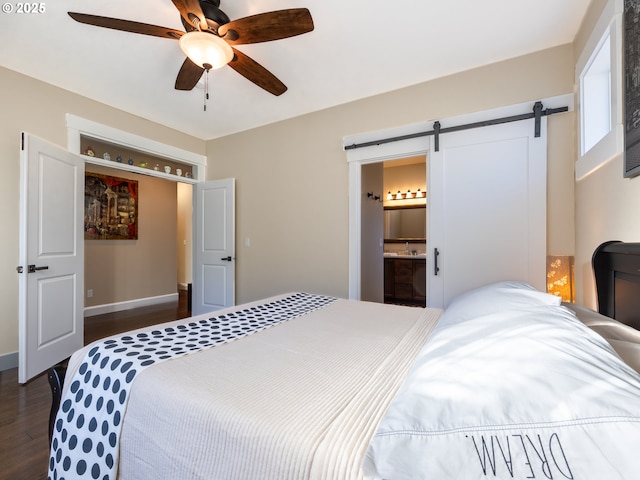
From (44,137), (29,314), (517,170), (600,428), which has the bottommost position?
(29,314)

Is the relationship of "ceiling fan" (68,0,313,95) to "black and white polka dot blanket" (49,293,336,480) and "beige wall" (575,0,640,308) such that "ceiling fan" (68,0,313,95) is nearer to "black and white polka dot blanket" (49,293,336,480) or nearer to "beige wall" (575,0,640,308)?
"black and white polka dot blanket" (49,293,336,480)

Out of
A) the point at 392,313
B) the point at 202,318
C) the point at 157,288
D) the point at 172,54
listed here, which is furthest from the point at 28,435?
the point at 157,288

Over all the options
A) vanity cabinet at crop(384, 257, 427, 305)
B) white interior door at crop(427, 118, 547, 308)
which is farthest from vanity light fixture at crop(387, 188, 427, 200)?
white interior door at crop(427, 118, 547, 308)

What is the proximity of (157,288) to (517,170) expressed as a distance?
5534 mm

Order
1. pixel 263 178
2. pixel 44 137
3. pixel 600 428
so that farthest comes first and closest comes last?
pixel 263 178, pixel 44 137, pixel 600 428

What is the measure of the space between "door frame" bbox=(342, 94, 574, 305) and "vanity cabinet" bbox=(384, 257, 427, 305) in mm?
2131

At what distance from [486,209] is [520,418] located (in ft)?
7.32

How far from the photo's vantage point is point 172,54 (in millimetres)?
2328

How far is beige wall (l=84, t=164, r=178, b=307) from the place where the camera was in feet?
14.4

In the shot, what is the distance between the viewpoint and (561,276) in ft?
7.27

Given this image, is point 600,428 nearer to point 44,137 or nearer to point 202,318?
point 202,318

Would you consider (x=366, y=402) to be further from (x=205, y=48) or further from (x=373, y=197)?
(x=373, y=197)

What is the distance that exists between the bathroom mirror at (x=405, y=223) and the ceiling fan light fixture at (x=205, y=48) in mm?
4360

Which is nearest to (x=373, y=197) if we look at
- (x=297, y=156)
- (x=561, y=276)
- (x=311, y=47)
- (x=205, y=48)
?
(x=297, y=156)
